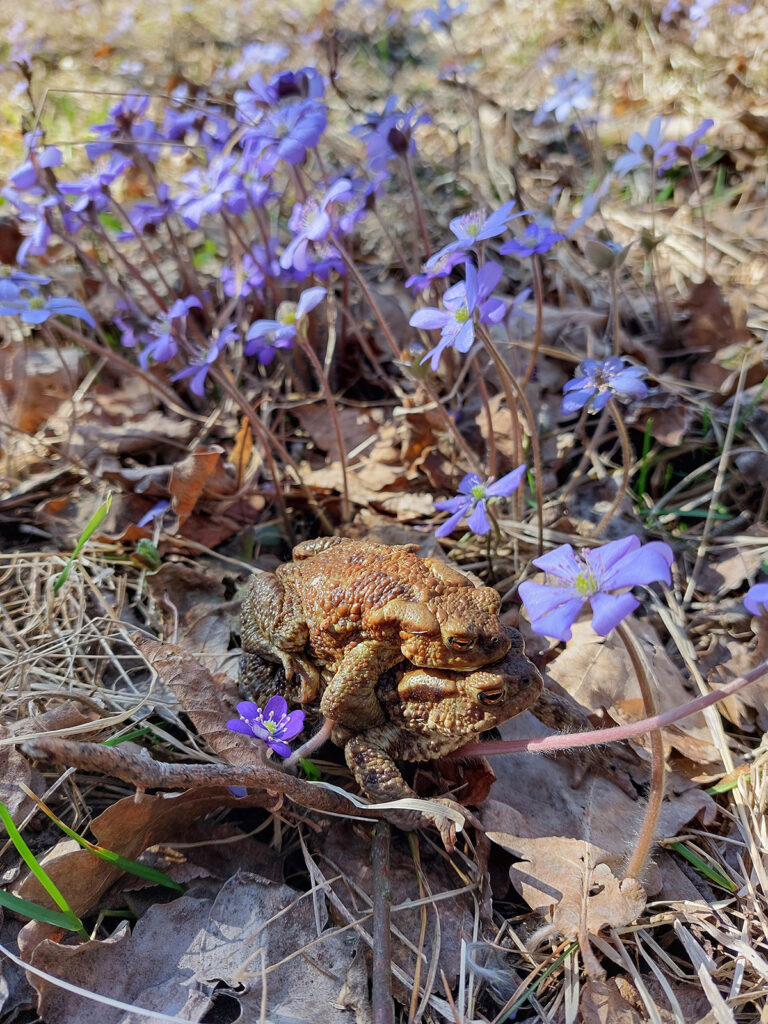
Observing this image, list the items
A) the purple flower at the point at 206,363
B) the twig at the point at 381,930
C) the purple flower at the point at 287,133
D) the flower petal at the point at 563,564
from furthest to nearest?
the purple flower at the point at 287,133 → the purple flower at the point at 206,363 → the twig at the point at 381,930 → the flower petal at the point at 563,564

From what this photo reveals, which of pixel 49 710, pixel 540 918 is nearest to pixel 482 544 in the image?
pixel 540 918

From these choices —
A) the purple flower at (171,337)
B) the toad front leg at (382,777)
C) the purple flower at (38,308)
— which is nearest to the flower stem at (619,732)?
the toad front leg at (382,777)

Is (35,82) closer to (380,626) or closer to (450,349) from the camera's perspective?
(450,349)

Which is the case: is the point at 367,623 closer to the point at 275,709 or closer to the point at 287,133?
the point at 275,709

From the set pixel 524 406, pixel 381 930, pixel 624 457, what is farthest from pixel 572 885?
pixel 524 406

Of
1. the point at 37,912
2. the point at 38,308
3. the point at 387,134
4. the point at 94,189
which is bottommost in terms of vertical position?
the point at 37,912

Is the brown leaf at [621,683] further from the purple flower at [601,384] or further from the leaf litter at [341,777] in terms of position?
the purple flower at [601,384]
